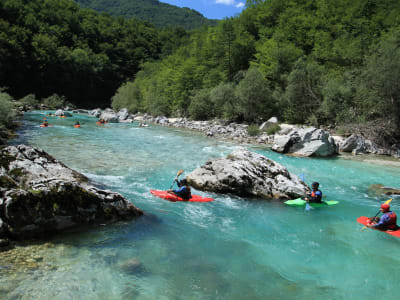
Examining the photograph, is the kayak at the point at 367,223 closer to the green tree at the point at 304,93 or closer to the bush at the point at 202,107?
the green tree at the point at 304,93

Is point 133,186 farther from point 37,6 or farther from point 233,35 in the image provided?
point 37,6

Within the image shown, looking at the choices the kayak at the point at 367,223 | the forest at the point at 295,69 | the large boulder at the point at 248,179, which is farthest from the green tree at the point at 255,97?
the kayak at the point at 367,223

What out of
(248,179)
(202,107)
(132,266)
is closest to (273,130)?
(202,107)

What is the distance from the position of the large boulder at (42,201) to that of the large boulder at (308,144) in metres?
13.0

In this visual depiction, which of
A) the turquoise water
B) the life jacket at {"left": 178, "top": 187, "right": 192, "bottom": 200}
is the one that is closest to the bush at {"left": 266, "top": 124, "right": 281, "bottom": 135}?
the turquoise water

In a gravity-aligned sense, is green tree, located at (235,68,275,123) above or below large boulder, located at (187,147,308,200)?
above

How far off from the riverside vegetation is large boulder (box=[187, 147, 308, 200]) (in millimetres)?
13389

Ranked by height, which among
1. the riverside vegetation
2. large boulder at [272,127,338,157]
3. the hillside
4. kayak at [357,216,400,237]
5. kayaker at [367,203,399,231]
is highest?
the hillside

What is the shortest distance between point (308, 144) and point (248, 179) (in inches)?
383

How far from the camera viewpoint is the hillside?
161375 millimetres

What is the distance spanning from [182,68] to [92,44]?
63013 mm

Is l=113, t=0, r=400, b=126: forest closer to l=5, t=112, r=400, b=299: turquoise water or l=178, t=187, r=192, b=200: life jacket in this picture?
l=5, t=112, r=400, b=299: turquoise water

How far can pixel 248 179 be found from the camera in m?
9.12

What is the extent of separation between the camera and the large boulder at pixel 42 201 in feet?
15.7
